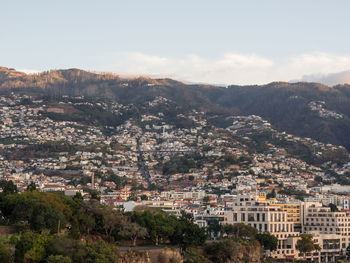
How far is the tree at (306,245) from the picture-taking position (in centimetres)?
9750

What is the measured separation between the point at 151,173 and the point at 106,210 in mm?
113975

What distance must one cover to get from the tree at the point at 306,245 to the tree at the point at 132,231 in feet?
98.9

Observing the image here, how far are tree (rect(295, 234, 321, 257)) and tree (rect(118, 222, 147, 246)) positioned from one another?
30.2m

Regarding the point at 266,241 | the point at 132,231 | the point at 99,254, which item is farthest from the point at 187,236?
the point at 99,254

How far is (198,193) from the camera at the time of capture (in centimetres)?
16412

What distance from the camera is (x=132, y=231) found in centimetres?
7450

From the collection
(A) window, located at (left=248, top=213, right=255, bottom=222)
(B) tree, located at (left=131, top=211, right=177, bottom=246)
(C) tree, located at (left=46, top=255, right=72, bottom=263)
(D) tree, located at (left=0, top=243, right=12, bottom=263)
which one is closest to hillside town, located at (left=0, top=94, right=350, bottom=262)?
(A) window, located at (left=248, top=213, right=255, bottom=222)

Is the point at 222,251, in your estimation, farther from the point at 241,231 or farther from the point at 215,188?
the point at 215,188

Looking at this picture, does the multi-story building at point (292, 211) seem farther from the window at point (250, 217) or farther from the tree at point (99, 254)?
the tree at point (99, 254)

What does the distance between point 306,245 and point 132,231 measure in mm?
32292

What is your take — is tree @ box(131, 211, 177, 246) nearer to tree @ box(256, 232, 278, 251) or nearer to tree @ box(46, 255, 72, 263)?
tree @ box(256, 232, 278, 251)

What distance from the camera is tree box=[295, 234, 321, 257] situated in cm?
9750

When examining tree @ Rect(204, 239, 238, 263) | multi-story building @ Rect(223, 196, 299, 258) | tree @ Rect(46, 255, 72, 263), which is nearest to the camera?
tree @ Rect(46, 255, 72, 263)

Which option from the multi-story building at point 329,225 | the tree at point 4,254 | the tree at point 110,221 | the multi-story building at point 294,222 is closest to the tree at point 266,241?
the multi-story building at point 294,222
